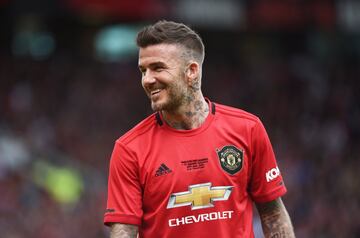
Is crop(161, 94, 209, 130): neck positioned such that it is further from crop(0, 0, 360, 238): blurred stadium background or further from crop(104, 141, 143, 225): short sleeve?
crop(0, 0, 360, 238): blurred stadium background

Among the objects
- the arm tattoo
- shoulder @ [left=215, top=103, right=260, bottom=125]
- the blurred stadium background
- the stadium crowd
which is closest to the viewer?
the arm tattoo

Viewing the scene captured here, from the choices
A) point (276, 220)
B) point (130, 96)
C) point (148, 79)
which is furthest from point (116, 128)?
point (148, 79)

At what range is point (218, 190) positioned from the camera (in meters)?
3.86

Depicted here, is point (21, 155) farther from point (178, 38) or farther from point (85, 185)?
point (178, 38)

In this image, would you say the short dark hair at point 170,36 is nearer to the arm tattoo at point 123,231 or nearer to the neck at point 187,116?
the neck at point 187,116

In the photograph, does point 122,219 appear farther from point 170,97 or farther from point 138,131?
point 170,97

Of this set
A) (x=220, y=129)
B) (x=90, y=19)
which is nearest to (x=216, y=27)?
(x=90, y=19)

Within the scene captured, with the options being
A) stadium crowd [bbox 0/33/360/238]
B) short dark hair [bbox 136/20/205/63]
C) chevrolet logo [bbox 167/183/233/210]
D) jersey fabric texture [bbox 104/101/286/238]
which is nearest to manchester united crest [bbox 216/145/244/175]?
jersey fabric texture [bbox 104/101/286/238]

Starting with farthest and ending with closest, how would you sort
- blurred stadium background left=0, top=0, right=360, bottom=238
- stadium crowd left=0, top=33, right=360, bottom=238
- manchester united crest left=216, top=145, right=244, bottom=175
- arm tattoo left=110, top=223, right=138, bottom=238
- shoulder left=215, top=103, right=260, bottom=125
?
1. blurred stadium background left=0, top=0, right=360, bottom=238
2. stadium crowd left=0, top=33, right=360, bottom=238
3. shoulder left=215, top=103, right=260, bottom=125
4. manchester united crest left=216, top=145, right=244, bottom=175
5. arm tattoo left=110, top=223, right=138, bottom=238

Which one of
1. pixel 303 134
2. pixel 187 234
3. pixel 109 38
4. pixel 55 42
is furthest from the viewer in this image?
pixel 109 38

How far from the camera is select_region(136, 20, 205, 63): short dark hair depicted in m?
3.84

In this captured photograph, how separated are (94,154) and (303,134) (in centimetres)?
437

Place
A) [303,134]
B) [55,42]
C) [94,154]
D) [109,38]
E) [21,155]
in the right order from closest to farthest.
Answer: [21,155] < [94,154] < [303,134] < [55,42] < [109,38]

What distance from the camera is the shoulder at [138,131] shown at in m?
3.85
